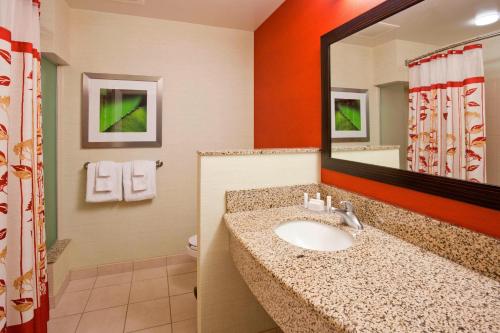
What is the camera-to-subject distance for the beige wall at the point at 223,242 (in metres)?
1.37

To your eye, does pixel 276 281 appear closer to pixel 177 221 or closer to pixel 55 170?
pixel 177 221

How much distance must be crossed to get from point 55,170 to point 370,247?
7.75 feet

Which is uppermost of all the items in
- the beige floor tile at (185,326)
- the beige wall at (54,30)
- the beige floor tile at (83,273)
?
the beige wall at (54,30)

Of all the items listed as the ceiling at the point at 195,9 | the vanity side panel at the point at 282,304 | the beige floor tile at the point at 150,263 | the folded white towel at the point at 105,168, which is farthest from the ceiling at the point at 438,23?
the beige floor tile at the point at 150,263

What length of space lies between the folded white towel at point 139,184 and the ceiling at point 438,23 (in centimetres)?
199

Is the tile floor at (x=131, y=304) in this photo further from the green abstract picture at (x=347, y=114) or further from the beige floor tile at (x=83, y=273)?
the green abstract picture at (x=347, y=114)

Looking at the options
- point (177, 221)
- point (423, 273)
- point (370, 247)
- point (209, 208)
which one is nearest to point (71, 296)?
point (177, 221)

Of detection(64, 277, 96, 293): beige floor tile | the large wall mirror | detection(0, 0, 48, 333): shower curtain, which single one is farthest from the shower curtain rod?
detection(64, 277, 96, 293): beige floor tile

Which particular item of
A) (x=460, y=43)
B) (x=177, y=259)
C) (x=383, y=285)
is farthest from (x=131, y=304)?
(x=460, y=43)

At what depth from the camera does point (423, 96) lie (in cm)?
103

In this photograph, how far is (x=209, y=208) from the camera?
137cm

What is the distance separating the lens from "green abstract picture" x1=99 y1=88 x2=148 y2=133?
2256 millimetres

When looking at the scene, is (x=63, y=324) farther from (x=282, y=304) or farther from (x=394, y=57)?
(x=394, y=57)

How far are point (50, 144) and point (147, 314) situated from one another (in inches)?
58.3
